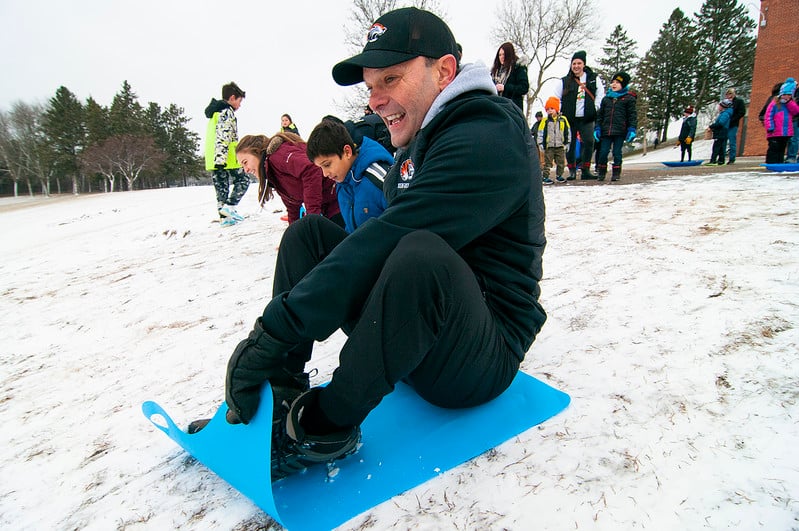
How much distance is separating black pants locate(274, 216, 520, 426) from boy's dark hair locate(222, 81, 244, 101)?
21.3ft

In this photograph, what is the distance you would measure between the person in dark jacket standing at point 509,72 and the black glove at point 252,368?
606cm

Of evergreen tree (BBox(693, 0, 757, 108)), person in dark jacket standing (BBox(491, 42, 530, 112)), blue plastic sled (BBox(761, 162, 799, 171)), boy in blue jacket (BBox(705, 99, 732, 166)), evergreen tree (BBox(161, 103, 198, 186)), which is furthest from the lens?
evergreen tree (BBox(161, 103, 198, 186))

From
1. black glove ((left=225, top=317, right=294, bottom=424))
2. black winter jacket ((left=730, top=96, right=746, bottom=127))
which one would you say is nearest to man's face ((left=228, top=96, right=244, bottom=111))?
black glove ((left=225, top=317, right=294, bottom=424))

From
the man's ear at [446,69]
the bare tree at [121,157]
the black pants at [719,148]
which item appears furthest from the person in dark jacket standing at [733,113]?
the bare tree at [121,157]

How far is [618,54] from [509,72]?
43.6m

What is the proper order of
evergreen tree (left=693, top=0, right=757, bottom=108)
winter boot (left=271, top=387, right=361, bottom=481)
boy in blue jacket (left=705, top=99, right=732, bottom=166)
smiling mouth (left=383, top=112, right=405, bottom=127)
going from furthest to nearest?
evergreen tree (left=693, top=0, right=757, bottom=108) < boy in blue jacket (left=705, top=99, right=732, bottom=166) < smiling mouth (left=383, top=112, right=405, bottom=127) < winter boot (left=271, top=387, right=361, bottom=481)

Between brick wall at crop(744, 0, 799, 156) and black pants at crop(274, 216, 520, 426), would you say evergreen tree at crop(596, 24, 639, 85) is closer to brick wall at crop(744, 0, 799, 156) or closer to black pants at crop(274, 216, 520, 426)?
brick wall at crop(744, 0, 799, 156)

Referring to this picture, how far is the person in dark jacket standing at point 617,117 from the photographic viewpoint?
6.75m

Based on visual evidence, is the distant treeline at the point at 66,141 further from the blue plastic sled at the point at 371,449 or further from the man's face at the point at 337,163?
the blue plastic sled at the point at 371,449

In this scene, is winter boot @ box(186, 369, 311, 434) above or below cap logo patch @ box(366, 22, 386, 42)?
below

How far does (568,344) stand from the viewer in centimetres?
184

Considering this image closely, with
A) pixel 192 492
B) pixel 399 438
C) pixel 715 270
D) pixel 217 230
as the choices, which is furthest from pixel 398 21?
pixel 217 230

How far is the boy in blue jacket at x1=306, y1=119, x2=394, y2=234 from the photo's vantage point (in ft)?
9.16

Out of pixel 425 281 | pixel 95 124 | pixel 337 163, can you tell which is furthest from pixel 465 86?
pixel 95 124
